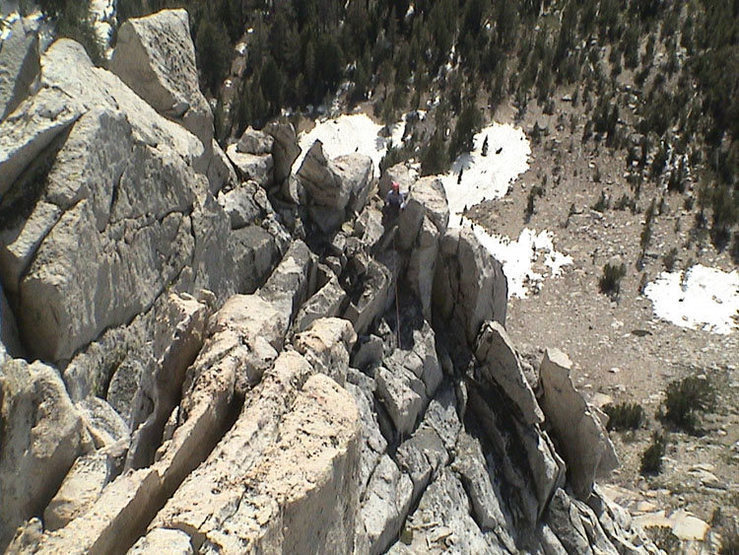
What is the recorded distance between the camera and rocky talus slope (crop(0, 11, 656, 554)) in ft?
12.2

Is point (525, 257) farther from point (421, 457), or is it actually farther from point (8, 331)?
point (8, 331)

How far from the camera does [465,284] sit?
1015cm

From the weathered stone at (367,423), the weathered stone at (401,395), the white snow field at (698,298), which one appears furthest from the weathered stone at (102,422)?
the white snow field at (698,298)

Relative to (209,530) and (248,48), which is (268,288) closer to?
(209,530)

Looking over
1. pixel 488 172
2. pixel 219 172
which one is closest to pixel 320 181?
pixel 219 172

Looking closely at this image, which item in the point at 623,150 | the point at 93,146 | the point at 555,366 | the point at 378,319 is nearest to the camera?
the point at 93,146

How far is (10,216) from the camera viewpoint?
14.8ft

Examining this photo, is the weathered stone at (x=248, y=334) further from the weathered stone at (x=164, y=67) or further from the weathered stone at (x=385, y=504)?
the weathered stone at (x=164, y=67)

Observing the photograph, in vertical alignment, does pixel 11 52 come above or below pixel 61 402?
above

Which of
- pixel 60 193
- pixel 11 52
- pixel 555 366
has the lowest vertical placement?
pixel 60 193

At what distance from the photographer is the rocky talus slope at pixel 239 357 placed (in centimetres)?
373

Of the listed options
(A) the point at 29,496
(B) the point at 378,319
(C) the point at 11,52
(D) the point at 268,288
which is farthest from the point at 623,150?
(A) the point at 29,496

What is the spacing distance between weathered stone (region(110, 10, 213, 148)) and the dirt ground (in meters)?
9.60

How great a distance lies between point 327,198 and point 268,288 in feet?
6.56
